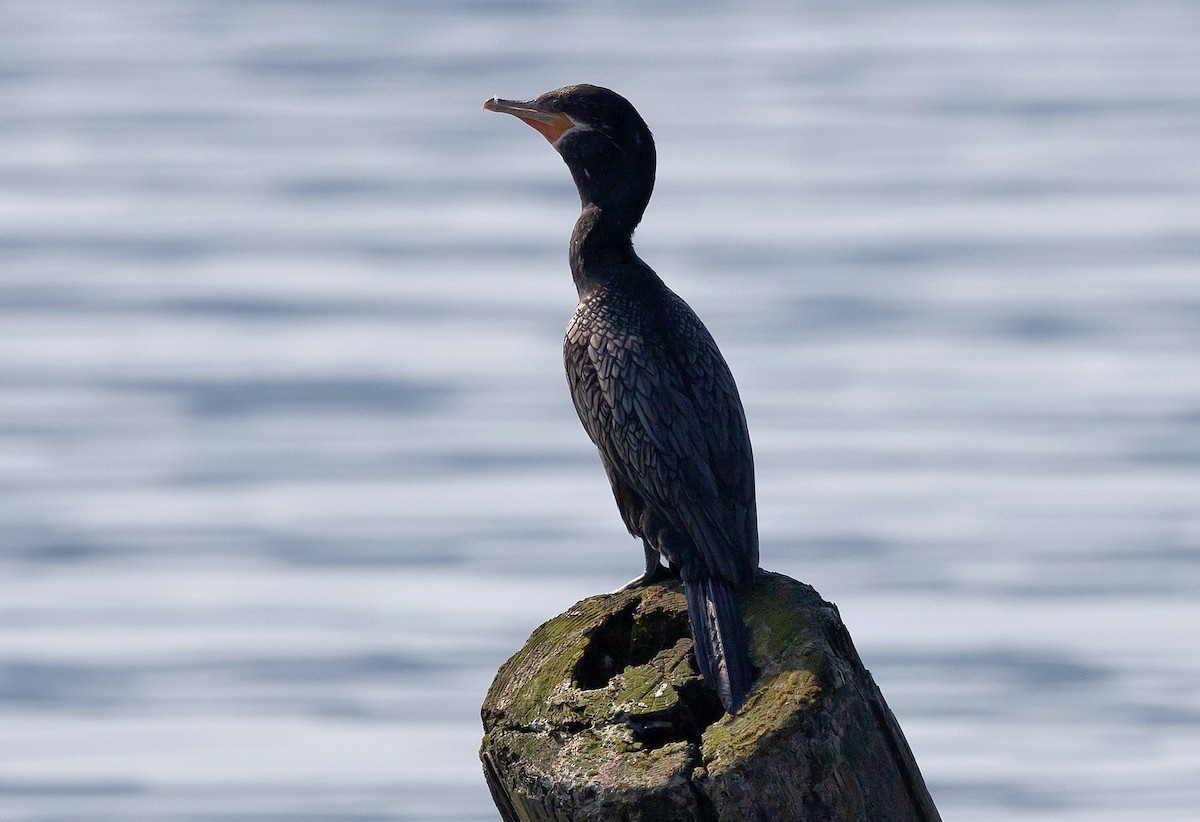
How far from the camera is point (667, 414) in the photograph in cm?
433

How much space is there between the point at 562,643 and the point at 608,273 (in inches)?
58.9

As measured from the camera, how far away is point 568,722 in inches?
136

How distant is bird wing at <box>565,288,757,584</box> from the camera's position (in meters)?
4.17

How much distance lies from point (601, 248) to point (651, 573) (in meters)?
1.15

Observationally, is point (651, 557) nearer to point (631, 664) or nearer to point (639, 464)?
point (639, 464)

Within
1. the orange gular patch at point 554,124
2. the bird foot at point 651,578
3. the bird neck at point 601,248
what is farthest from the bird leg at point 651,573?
the orange gular patch at point 554,124

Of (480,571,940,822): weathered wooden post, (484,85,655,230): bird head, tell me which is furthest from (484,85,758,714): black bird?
(480,571,940,822): weathered wooden post

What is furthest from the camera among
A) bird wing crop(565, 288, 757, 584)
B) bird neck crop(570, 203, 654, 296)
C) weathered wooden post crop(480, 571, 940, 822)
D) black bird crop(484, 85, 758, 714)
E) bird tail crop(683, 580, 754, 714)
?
bird neck crop(570, 203, 654, 296)

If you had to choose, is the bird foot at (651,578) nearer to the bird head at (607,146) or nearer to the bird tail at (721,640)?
the bird tail at (721,640)

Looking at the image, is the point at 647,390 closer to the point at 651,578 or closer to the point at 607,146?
the point at 651,578

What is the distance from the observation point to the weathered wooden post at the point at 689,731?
10.4ft

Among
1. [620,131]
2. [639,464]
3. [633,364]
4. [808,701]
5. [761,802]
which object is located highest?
[620,131]

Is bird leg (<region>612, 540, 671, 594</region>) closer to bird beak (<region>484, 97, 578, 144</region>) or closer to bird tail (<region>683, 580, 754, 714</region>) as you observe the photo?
bird tail (<region>683, 580, 754, 714</region>)

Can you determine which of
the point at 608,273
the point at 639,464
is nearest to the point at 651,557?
the point at 639,464
